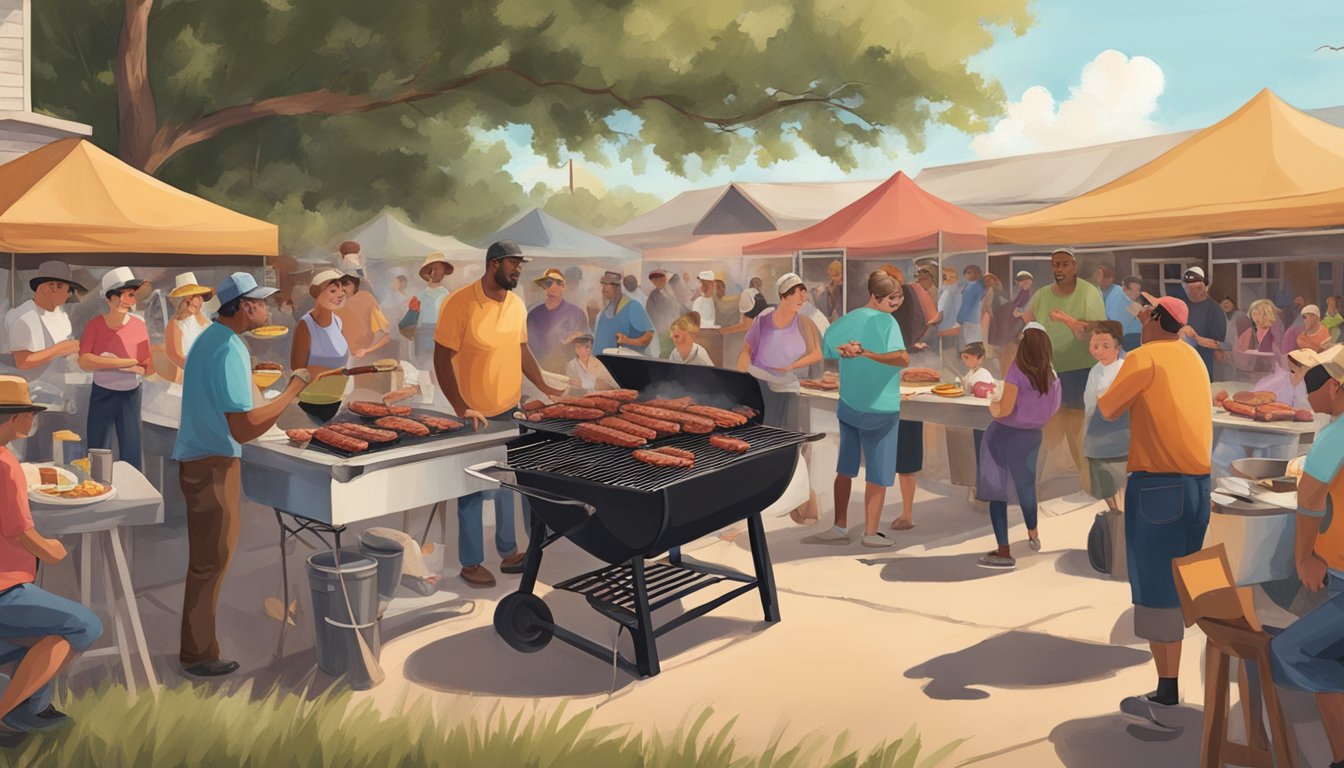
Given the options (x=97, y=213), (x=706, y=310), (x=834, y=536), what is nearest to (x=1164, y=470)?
(x=834, y=536)

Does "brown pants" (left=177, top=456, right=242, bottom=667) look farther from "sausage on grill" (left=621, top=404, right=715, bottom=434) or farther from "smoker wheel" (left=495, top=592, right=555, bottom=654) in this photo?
"sausage on grill" (left=621, top=404, right=715, bottom=434)

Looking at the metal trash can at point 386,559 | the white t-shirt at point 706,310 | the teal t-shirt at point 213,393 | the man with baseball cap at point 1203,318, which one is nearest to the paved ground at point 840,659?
the metal trash can at point 386,559

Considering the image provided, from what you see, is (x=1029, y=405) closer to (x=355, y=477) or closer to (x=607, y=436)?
(x=607, y=436)

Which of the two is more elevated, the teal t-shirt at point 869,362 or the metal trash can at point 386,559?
the teal t-shirt at point 869,362

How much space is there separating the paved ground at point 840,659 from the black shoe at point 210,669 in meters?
0.07

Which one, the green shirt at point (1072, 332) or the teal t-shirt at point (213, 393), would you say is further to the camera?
the green shirt at point (1072, 332)

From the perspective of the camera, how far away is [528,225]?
14.6m

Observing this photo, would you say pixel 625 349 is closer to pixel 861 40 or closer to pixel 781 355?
pixel 781 355

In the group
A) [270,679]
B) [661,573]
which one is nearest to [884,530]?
[661,573]

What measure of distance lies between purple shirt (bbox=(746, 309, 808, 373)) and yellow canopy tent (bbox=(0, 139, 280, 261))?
385 cm

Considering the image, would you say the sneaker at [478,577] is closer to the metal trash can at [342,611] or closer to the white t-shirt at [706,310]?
the metal trash can at [342,611]

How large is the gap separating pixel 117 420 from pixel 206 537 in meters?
3.00

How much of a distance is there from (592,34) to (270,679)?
32.1 feet

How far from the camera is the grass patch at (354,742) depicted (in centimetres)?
383
